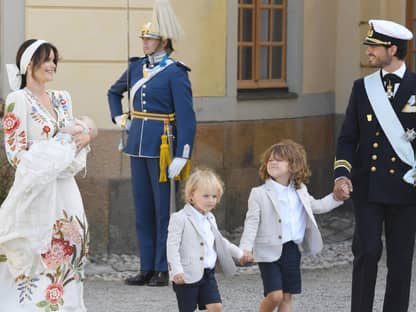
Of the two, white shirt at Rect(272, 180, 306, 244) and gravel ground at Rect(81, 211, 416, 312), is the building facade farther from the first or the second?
white shirt at Rect(272, 180, 306, 244)

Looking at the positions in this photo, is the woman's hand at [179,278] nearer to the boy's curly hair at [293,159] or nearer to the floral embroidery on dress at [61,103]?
the boy's curly hair at [293,159]

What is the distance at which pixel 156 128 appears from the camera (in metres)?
8.95

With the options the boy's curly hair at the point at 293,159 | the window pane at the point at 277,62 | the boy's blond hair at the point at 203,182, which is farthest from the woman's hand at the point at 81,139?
the window pane at the point at 277,62

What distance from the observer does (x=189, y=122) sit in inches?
349

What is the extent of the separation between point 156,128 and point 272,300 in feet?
6.59

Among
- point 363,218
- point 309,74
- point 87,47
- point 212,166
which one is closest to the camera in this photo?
point 363,218

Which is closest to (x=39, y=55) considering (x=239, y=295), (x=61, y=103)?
(x=61, y=103)

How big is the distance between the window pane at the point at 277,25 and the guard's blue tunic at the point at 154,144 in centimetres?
289

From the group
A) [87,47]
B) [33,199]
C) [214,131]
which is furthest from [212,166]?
[33,199]

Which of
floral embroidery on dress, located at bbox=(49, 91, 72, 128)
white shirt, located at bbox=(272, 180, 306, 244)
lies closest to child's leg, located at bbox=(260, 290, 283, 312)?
white shirt, located at bbox=(272, 180, 306, 244)

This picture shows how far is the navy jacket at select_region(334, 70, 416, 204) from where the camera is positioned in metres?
7.38

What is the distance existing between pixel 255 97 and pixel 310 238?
3917 millimetres

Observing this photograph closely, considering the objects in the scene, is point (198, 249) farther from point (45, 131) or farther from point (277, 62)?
point (277, 62)

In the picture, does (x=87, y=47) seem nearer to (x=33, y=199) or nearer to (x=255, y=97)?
(x=255, y=97)
